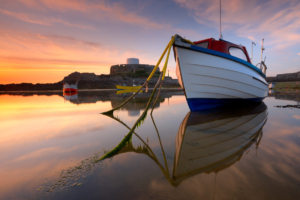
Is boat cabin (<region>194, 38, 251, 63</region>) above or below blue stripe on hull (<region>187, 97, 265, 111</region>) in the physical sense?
above

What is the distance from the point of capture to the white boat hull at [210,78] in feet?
17.6

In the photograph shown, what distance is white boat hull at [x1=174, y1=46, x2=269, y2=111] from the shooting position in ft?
17.6

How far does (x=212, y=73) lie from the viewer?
223 inches

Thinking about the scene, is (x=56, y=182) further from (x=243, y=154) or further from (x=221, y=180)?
(x=243, y=154)

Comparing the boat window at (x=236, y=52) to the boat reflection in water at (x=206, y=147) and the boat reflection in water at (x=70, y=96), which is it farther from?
the boat reflection in water at (x=70, y=96)

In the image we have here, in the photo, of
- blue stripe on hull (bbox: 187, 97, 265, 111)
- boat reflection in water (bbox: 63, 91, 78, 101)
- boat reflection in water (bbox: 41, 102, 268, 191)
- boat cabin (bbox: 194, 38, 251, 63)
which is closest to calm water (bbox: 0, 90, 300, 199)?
boat reflection in water (bbox: 41, 102, 268, 191)

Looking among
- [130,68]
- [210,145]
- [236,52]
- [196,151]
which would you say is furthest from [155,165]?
[130,68]

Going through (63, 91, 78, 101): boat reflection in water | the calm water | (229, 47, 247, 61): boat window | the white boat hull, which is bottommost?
the calm water

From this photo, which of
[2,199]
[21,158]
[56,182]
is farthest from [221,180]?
[21,158]

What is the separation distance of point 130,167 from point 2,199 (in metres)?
1.40

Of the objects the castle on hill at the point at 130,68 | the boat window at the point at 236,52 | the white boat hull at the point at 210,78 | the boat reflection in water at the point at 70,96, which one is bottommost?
the boat reflection in water at the point at 70,96

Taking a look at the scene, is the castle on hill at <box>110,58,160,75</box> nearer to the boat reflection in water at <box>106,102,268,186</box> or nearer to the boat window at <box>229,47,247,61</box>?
the boat window at <box>229,47,247,61</box>

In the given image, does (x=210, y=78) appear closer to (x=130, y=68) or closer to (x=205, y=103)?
(x=205, y=103)

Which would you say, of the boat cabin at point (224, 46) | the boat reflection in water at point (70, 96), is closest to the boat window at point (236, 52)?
the boat cabin at point (224, 46)
